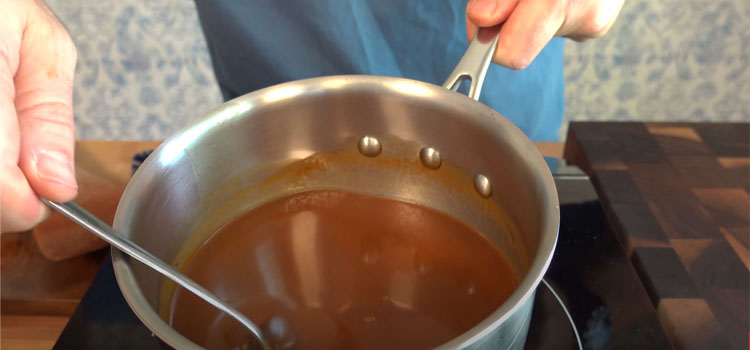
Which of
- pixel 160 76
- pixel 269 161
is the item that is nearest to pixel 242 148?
pixel 269 161

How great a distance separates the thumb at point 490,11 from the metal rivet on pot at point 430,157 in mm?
97

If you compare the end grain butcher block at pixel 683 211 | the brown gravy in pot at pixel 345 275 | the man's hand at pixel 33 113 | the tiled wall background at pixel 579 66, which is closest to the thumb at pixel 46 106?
the man's hand at pixel 33 113

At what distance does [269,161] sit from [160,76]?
0.98 m

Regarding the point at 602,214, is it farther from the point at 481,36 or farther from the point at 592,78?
the point at 592,78

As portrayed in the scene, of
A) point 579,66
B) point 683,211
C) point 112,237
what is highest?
point 112,237

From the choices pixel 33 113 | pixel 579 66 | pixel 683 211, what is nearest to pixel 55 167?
pixel 33 113

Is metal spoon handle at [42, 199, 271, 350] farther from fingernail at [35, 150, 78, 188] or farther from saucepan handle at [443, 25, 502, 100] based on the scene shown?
saucepan handle at [443, 25, 502, 100]

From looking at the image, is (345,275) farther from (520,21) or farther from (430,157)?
(520,21)

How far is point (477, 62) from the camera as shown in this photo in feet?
1.50

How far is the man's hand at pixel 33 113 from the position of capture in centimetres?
31

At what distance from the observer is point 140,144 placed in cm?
70

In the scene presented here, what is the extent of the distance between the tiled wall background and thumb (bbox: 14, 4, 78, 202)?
3.10ft

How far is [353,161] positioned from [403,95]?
8 centimetres

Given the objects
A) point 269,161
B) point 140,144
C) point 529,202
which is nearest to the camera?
point 529,202
